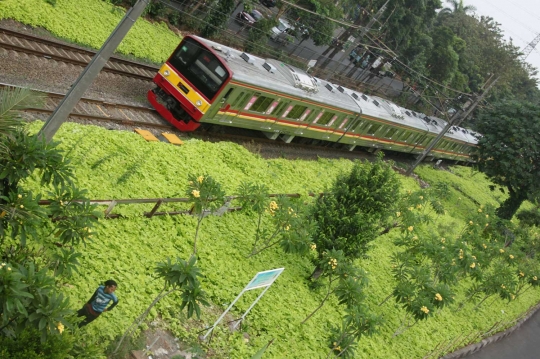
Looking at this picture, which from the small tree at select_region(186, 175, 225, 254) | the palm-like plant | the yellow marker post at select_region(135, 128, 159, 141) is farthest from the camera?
the yellow marker post at select_region(135, 128, 159, 141)

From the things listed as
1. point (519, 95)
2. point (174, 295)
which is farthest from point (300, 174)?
point (519, 95)

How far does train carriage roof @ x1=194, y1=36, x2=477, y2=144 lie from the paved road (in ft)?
33.7

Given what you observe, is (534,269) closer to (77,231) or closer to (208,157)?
(208,157)

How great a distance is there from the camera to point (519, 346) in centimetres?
1920

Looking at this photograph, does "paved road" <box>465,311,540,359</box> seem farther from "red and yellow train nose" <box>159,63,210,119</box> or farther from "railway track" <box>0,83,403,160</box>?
"red and yellow train nose" <box>159,63,210,119</box>

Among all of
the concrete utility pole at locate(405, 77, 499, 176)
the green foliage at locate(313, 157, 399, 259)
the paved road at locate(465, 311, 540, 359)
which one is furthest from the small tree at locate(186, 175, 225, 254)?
the concrete utility pole at locate(405, 77, 499, 176)

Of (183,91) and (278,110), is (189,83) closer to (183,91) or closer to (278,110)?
(183,91)

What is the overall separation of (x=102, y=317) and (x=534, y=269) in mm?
16745

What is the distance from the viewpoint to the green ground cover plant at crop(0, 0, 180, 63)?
57.3ft

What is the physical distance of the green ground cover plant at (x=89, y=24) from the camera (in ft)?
57.3

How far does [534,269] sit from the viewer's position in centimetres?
2014

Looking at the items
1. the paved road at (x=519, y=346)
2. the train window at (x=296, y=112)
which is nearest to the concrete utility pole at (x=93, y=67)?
the train window at (x=296, y=112)

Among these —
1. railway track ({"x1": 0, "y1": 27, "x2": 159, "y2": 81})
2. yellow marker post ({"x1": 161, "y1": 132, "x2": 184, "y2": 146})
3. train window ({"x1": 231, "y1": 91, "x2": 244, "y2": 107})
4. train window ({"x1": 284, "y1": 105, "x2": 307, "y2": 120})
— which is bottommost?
railway track ({"x1": 0, "y1": 27, "x2": 159, "y2": 81})

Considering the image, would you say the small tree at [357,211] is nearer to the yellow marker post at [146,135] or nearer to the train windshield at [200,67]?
the yellow marker post at [146,135]
